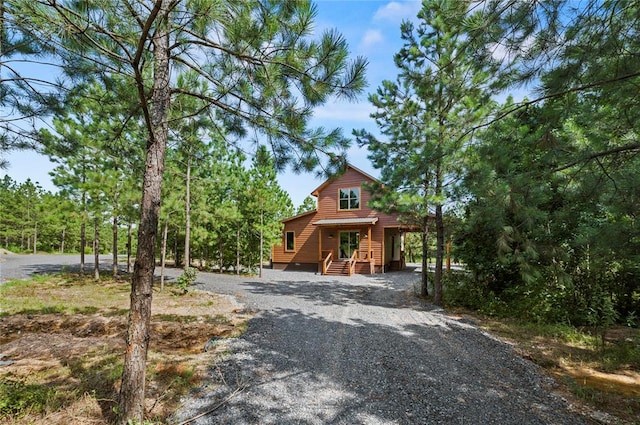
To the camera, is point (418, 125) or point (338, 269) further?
point (338, 269)

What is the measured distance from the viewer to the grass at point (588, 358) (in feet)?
10.6

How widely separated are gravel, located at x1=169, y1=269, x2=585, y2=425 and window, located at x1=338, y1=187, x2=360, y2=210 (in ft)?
34.3

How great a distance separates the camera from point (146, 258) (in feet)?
8.49

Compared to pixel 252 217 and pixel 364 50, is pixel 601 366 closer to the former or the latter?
pixel 364 50

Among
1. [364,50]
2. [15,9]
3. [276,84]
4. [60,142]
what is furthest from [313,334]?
[15,9]

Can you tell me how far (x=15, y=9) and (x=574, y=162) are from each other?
509cm

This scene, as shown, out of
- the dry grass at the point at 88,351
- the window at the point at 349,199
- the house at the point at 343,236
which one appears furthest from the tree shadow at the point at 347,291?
the window at the point at 349,199

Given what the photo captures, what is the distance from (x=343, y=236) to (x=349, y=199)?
90.2 inches

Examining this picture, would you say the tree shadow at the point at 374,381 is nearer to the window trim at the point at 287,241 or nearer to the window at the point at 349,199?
the window at the point at 349,199

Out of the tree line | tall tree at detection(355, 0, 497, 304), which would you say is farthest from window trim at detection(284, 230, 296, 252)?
the tree line

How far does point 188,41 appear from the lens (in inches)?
109

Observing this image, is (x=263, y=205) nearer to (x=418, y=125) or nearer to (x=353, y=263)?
(x=353, y=263)

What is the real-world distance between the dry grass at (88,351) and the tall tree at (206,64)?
88 centimetres

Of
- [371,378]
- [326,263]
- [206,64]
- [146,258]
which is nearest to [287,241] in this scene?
[326,263]
